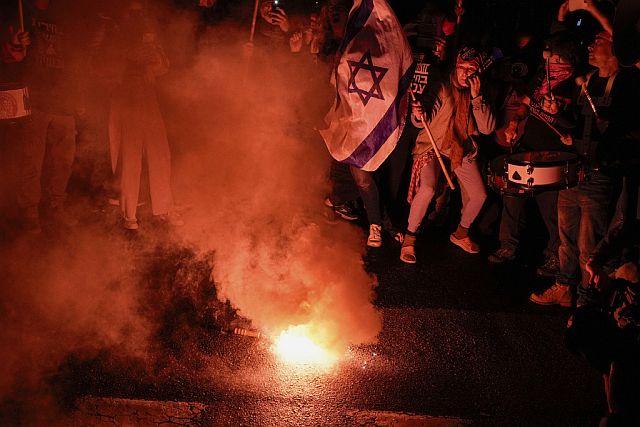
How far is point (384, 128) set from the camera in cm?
533

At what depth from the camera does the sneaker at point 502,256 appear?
19.3 feet

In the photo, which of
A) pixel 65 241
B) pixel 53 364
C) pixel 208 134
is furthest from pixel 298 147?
pixel 53 364

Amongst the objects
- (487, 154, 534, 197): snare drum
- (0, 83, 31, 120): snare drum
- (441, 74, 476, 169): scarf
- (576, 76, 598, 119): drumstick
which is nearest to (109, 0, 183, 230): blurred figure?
(0, 83, 31, 120): snare drum

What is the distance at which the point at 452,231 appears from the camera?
21.8ft

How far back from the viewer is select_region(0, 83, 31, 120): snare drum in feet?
17.1

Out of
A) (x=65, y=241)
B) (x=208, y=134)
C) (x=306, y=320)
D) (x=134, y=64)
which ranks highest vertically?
(x=134, y=64)

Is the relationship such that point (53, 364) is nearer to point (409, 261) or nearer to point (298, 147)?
point (409, 261)

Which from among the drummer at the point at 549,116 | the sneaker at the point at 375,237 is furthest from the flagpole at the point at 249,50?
the drummer at the point at 549,116

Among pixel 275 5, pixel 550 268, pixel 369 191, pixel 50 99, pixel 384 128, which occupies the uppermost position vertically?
pixel 275 5

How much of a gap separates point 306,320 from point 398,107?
8.40 feet

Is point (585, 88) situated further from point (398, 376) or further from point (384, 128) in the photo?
point (398, 376)

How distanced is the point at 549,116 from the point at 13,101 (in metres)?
5.87

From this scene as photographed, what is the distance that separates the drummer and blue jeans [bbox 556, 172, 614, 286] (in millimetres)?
373

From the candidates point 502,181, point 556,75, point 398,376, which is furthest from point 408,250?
point 556,75
